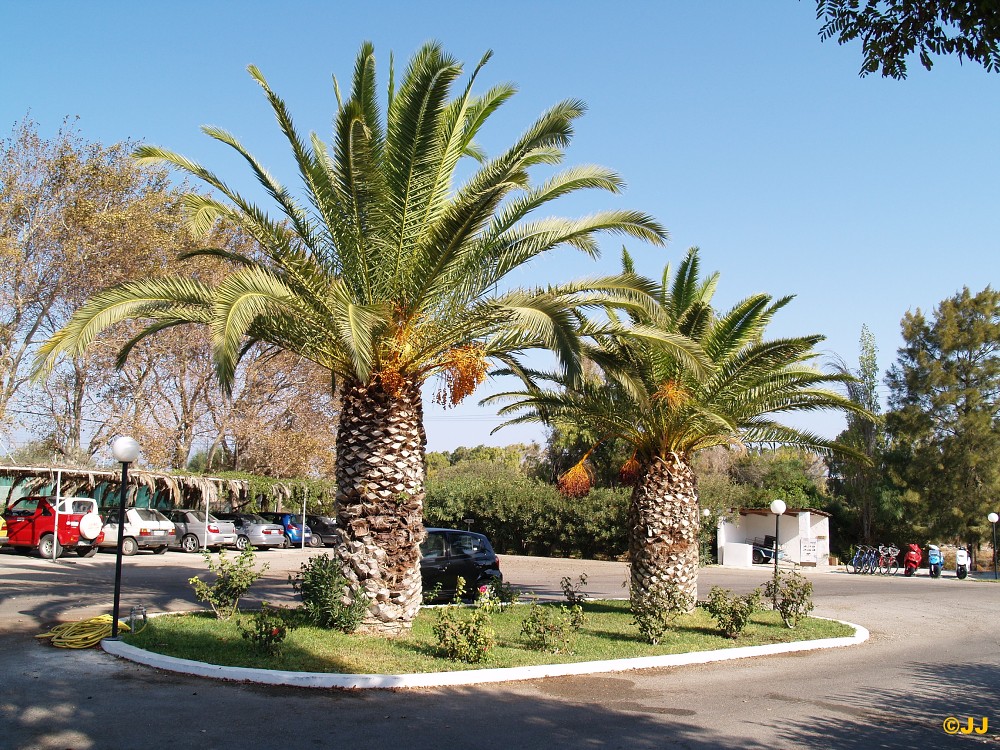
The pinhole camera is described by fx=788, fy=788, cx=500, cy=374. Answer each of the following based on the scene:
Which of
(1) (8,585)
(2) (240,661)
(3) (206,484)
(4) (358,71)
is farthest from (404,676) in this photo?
(3) (206,484)

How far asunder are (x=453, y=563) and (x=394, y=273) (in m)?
8.29

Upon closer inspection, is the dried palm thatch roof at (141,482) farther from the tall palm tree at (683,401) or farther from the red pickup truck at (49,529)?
the tall palm tree at (683,401)

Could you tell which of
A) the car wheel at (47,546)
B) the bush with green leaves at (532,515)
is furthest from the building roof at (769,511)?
the car wheel at (47,546)

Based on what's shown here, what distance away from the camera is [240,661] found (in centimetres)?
884

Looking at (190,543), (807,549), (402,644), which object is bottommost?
(807,549)

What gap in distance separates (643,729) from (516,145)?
7.13 metres

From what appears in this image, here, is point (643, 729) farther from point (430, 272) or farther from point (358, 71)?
point (358, 71)

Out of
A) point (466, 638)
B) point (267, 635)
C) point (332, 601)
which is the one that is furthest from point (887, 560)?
point (267, 635)

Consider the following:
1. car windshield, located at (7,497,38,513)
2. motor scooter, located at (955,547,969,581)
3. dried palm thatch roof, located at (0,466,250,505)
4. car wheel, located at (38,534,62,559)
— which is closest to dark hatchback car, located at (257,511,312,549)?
dried palm thatch roof, located at (0,466,250,505)

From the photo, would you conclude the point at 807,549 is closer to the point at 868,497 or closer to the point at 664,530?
the point at 868,497

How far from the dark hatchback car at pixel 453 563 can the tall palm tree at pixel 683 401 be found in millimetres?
4158

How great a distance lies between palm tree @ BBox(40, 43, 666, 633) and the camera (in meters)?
10.0

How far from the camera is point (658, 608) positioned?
458 inches

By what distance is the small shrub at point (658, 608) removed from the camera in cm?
1135
